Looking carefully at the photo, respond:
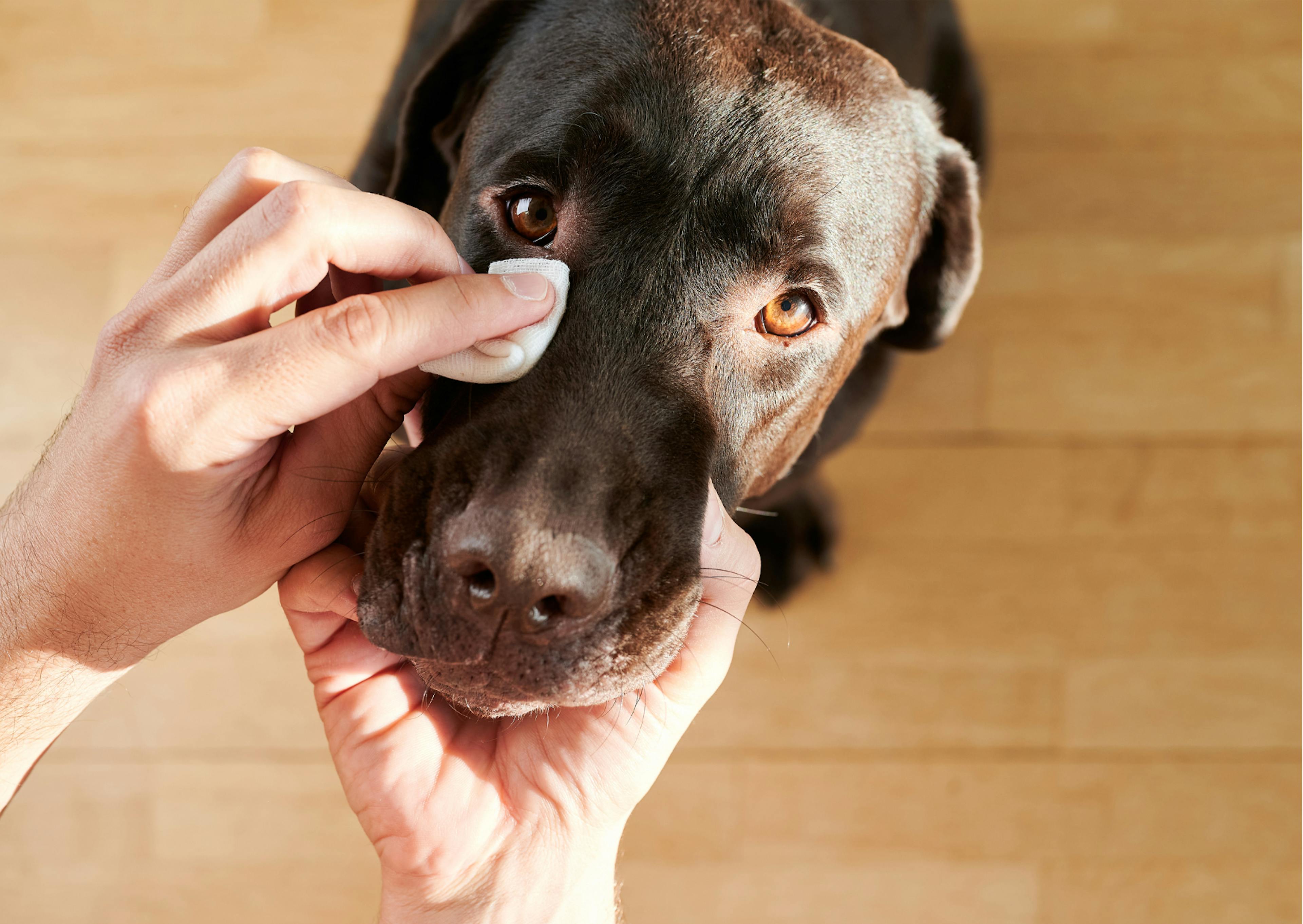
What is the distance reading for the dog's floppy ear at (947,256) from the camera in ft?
5.87

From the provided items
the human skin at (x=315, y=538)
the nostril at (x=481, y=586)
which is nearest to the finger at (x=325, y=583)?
the human skin at (x=315, y=538)

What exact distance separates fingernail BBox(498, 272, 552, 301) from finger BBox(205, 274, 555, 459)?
8 centimetres

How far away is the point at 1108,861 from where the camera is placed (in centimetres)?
262

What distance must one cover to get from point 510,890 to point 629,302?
96 centimetres

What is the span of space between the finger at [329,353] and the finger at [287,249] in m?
0.05

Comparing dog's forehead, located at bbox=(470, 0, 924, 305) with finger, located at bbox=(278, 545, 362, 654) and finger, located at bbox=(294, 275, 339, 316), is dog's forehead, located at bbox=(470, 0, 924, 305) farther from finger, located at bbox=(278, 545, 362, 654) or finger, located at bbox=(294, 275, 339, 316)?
finger, located at bbox=(278, 545, 362, 654)

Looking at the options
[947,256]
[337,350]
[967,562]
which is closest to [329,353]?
[337,350]

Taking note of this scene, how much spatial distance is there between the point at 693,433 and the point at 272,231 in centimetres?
61

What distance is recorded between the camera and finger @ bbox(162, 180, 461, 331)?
1123 mm

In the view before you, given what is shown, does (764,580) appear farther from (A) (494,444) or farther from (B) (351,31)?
(B) (351,31)

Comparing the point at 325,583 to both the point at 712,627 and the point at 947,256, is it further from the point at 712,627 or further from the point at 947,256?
the point at 947,256

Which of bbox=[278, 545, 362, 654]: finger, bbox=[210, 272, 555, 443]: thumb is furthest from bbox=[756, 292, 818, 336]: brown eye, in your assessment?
bbox=[278, 545, 362, 654]: finger

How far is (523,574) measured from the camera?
1.14m

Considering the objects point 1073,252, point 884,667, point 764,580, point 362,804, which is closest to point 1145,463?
point 1073,252
